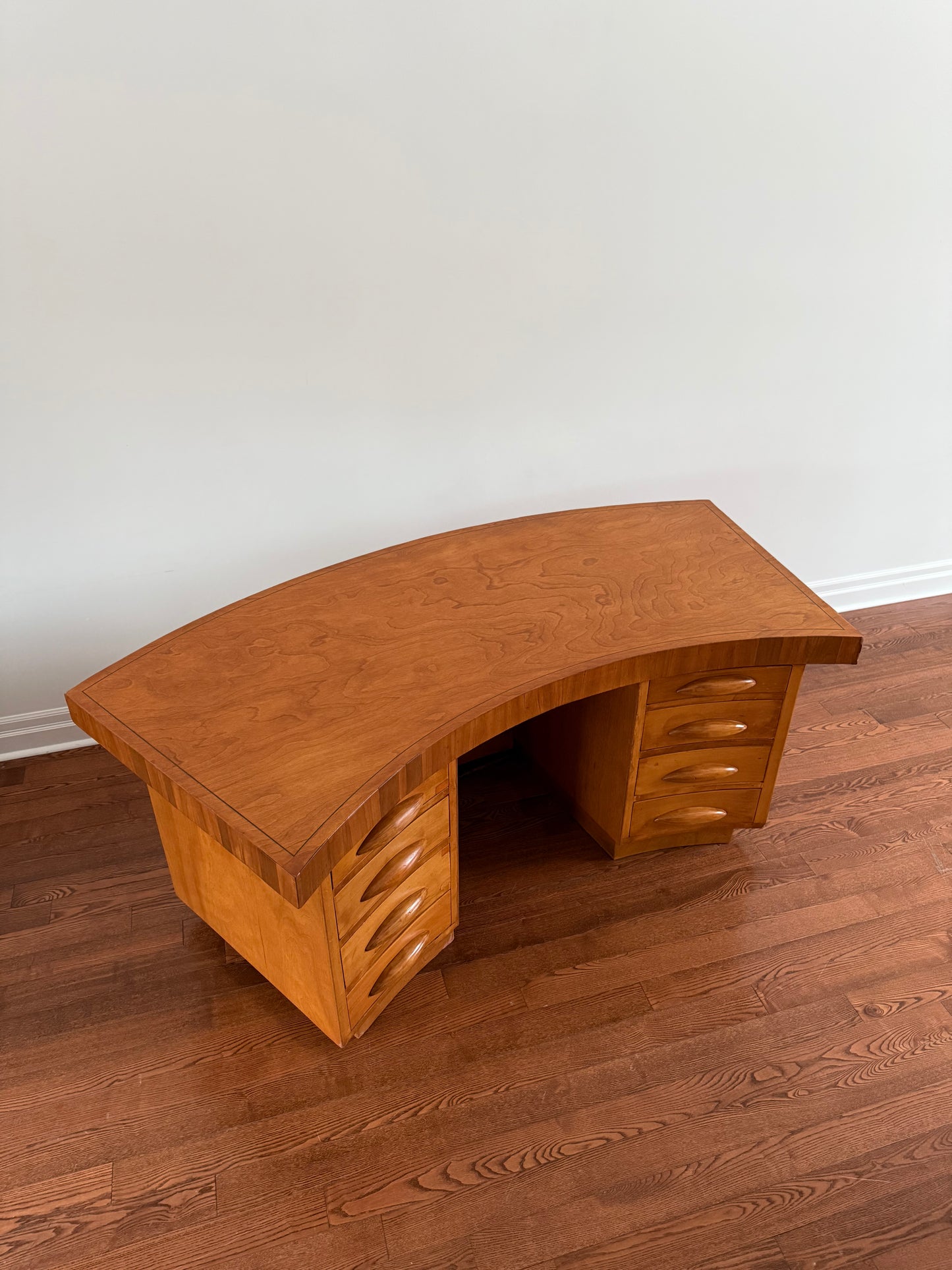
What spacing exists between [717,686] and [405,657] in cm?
64

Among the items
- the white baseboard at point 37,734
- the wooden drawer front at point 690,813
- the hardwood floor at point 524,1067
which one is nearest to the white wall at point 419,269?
the white baseboard at point 37,734

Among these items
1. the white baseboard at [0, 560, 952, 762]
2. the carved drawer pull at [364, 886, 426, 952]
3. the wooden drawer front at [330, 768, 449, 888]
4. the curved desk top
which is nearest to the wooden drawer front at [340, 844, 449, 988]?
the carved drawer pull at [364, 886, 426, 952]

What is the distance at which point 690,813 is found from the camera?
203cm

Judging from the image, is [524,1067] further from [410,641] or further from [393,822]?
[410,641]

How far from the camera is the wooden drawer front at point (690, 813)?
201 cm

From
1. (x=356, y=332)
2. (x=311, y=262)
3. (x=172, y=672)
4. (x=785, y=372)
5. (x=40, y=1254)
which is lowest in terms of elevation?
(x=40, y=1254)

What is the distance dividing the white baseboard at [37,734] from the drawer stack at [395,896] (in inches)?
45.0

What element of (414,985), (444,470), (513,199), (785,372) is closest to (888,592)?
(785,372)

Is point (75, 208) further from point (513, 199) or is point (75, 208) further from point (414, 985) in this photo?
point (414, 985)

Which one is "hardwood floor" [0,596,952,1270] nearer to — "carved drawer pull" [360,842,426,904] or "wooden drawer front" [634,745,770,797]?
"wooden drawer front" [634,745,770,797]

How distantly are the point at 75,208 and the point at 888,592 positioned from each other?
8.49 ft

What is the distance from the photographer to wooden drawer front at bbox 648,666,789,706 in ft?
5.98

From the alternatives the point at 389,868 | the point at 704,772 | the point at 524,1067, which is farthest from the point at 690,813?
the point at 389,868

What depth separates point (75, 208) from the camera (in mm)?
1838
